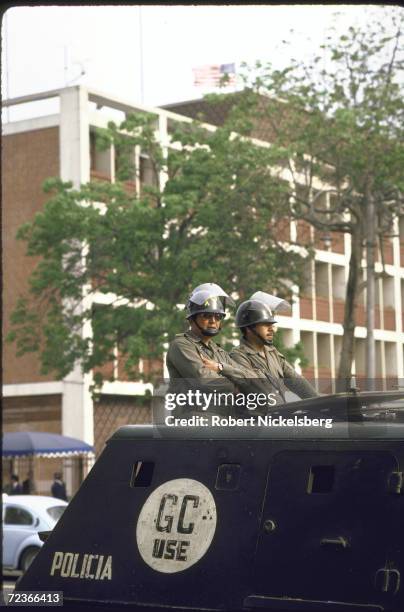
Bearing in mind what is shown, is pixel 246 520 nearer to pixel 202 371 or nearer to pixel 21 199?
pixel 202 371

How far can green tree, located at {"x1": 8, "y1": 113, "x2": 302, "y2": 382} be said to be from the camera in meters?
36.3

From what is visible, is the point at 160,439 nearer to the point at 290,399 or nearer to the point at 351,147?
the point at 290,399

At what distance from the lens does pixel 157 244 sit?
3781 cm

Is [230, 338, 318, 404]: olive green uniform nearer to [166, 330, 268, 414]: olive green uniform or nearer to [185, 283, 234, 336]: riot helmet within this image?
[166, 330, 268, 414]: olive green uniform

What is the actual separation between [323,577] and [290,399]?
48.7 inches

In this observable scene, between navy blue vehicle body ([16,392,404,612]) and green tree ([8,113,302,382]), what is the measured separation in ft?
97.7

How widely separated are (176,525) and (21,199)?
5057 centimetres

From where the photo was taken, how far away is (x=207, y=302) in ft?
23.5

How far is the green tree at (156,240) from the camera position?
3631 centimetres

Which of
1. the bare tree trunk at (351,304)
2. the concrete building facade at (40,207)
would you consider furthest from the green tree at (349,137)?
the concrete building facade at (40,207)

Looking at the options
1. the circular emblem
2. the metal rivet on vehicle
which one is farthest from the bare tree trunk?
the metal rivet on vehicle

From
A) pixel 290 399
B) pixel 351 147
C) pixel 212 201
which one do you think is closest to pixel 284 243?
pixel 212 201

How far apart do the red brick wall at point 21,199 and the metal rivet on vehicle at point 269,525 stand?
49.5m

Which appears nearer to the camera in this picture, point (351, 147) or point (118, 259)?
point (351, 147)
